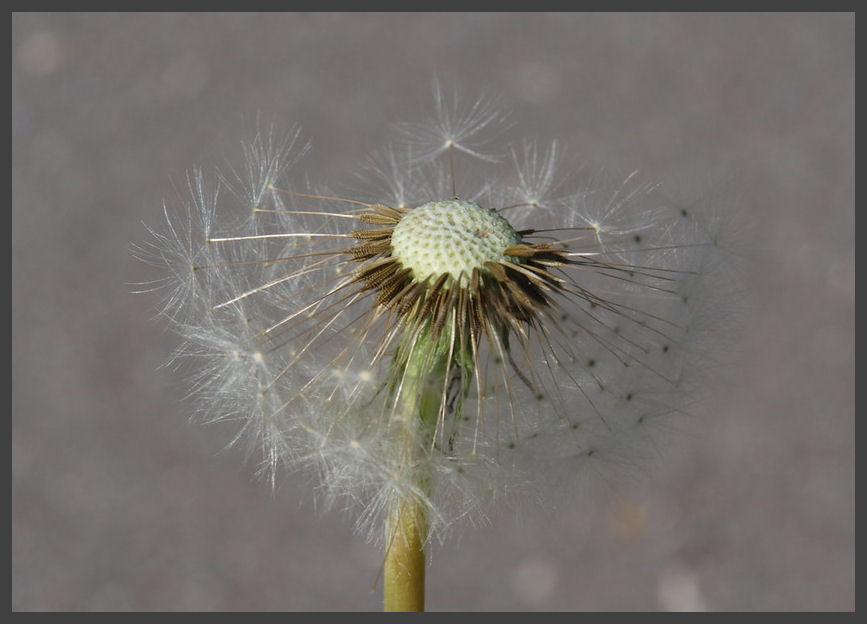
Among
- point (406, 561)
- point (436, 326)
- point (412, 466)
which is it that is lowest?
point (406, 561)

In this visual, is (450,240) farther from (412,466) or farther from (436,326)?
(412,466)

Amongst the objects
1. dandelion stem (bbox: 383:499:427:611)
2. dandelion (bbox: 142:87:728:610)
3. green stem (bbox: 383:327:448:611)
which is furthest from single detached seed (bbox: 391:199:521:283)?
dandelion stem (bbox: 383:499:427:611)

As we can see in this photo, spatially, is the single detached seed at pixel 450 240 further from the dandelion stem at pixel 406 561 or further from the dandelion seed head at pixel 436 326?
the dandelion stem at pixel 406 561

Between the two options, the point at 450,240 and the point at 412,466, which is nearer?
the point at 450,240

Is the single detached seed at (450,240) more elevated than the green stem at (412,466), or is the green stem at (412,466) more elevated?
the single detached seed at (450,240)

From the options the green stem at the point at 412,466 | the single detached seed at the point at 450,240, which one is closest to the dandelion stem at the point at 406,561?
the green stem at the point at 412,466

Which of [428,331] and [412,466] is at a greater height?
[428,331]

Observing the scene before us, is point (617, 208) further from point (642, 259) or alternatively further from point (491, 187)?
point (491, 187)

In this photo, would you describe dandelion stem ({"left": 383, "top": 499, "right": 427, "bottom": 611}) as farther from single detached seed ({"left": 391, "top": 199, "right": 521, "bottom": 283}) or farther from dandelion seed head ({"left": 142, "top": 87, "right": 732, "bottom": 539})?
single detached seed ({"left": 391, "top": 199, "right": 521, "bottom": 283})

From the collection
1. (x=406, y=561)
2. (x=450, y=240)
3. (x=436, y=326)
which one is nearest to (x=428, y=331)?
(x=436, y=326)
